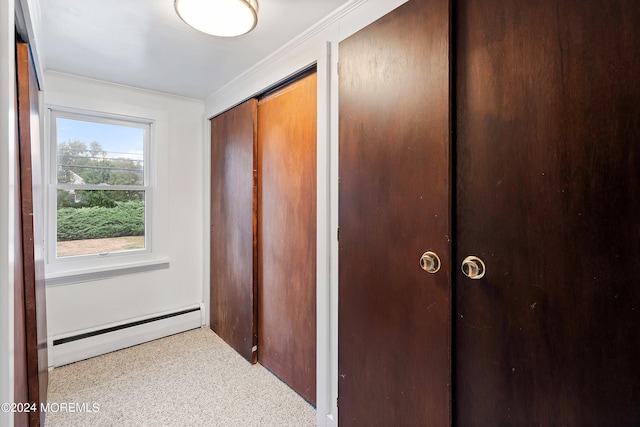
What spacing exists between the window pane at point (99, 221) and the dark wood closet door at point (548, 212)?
2.76 meters

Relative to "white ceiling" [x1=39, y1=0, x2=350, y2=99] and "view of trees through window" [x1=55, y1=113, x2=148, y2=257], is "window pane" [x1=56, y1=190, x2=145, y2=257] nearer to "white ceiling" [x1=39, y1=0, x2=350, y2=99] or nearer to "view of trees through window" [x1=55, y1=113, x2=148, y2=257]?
"view of trees through window" [x1=55, y1=113, x2=148, y2=257]

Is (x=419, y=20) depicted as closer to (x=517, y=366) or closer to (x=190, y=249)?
(x=517, y=366)

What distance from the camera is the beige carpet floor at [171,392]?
168 cm

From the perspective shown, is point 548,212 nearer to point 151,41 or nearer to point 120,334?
point 151,41

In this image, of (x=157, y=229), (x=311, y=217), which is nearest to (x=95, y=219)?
(x=157, y=229)

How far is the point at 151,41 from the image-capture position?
70.2 inches

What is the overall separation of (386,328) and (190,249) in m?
2.33

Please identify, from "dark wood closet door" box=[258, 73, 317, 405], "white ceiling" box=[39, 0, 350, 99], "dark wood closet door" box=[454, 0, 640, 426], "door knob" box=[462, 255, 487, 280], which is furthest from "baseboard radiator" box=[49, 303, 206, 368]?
"door knob" box=[462, 255, 487, 280]

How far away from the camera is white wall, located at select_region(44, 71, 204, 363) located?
7.52ft

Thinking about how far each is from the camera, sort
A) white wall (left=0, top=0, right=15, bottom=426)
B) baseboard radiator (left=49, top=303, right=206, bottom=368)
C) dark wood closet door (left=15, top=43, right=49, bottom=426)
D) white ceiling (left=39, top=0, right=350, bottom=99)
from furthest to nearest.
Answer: baseboard radiator (left=49, top=303, right=206, bottom=368), white ceiling (left=39, top=0, right=350, bottom=99), dark wood closet door (left=15, top=43, right=49, bottom=426), white wall (left=0, top=0, right=15, bottom=426)

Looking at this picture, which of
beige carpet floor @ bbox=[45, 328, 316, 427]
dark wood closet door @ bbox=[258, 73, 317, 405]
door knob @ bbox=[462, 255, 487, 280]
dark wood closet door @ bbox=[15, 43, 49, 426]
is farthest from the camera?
dark wood closet door @ bbox=[258, 73, 317, 405]

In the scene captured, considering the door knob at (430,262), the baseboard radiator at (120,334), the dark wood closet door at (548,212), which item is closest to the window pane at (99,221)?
the baseboard radiator at (120,334)

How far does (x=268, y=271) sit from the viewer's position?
2.17m

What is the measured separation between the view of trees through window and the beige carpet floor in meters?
0.97
